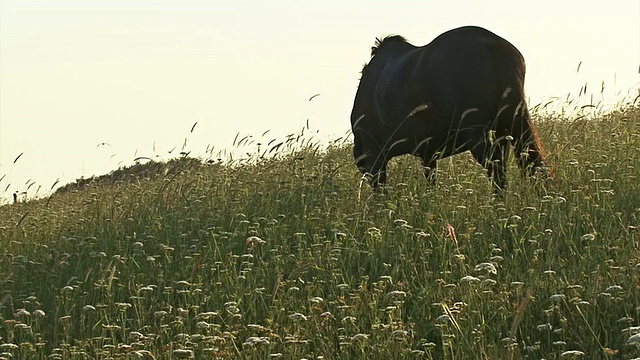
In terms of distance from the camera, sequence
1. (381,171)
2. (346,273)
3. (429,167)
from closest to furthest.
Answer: (346,273) < (429,167) < (381,171)

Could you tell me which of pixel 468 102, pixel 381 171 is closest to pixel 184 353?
pixel 468 102

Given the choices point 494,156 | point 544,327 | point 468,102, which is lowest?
point 544,327

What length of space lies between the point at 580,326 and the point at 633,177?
2.89m

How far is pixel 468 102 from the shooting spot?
745cm

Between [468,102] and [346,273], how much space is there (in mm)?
2837

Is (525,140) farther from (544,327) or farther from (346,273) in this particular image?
(544,327)

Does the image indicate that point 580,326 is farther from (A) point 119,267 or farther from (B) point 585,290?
(A) point 119,267

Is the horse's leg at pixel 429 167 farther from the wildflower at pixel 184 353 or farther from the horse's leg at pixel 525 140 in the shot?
the wildflower at pixel 184 353

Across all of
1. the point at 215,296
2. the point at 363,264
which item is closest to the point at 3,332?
the point at 215,296

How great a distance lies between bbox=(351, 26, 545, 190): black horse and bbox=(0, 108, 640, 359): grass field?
29 centimetres

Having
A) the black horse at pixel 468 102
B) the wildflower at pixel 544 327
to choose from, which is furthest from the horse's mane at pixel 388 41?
the wildflower at pixel 544 327

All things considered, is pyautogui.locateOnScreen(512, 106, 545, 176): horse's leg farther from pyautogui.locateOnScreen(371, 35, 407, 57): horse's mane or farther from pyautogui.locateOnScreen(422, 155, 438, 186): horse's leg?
pyautogui.locateOnScreen(371, 35, 407, 57): horse's mane

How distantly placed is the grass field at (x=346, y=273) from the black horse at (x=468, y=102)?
0.29 metres

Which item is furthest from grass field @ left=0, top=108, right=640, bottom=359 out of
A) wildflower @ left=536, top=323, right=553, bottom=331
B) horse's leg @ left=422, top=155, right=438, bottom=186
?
horse's leg @ left=422, top=155, right=438, bottom=186
